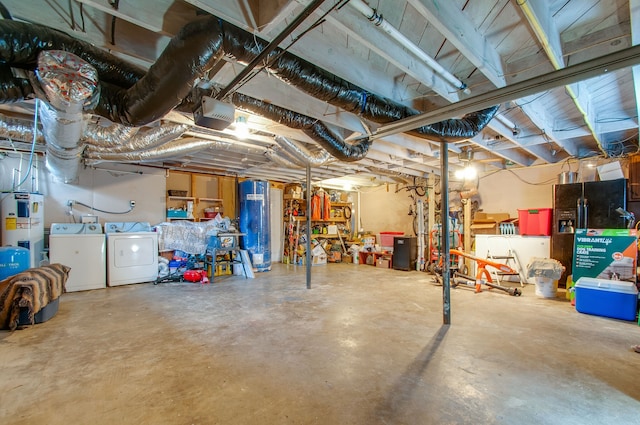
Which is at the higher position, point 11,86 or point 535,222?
point 11,86

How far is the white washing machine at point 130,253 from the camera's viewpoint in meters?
4.93

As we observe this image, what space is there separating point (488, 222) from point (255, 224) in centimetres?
500

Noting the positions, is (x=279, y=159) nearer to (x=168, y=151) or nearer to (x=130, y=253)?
(x=168, y=151)

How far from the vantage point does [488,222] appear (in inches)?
236

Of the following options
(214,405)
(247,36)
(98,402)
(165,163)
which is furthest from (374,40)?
(165,163)

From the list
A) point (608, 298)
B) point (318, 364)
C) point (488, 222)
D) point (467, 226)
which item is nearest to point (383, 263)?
point (467, 226)

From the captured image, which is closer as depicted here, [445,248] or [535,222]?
[445,248]

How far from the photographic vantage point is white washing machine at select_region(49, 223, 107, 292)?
177 inches

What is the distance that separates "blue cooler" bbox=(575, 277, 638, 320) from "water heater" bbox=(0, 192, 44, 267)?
7439 mm

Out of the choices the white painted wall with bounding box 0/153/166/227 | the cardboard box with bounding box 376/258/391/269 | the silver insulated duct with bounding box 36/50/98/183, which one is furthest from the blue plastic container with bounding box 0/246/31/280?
the cardboard box with bounding box 376/258/391/269

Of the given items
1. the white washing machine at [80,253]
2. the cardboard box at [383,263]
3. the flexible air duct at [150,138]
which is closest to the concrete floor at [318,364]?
the white washing machine at [80,253]

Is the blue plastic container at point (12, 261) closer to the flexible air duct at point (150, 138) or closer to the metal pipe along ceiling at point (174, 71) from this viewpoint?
the flexible air duct at point (150, 138)

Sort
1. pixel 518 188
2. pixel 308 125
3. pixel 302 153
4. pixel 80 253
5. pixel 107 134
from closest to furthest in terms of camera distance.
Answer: pixel 308 125, pixel 107 134, pixel 302 153, pixel 80 253, pixel 518 188

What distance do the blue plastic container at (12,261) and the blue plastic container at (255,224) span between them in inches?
135
